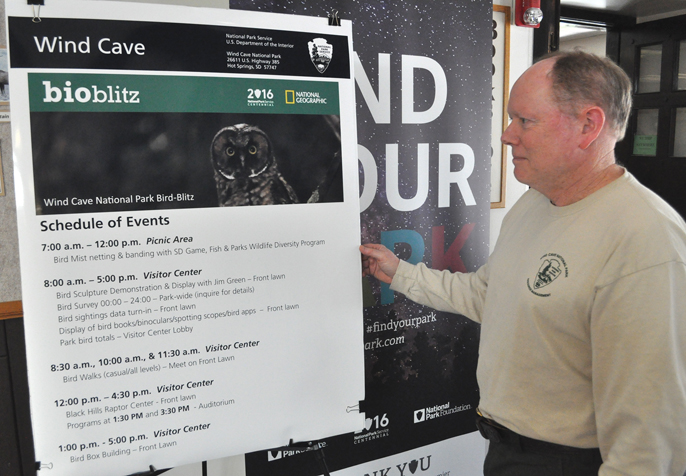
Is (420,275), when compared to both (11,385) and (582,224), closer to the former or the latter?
→ (582,224)

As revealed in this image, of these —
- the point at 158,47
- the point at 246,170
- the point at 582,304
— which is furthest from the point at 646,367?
the point at 158,47

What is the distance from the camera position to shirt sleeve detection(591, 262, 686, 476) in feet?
3.31

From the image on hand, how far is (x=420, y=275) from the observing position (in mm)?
1581

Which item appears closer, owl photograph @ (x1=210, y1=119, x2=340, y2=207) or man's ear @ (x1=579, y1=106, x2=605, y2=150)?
man's ear @ (x1=579, y1=106, x2=605, y2=150)

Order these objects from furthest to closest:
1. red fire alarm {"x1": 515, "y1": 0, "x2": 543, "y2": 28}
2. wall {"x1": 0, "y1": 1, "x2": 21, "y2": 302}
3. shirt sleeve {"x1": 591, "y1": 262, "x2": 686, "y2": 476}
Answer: red fire alarm {"x1": 515, "y1": 0, "x2": 543, "y2": 28} → wall {"x1": 0, "y1": 1, "x2": 21, "y2": 302} → shirt sleeve {"x1": 591, "y1": 262, "x2": 686, "y2": 476}

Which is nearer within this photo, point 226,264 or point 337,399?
point 226,264

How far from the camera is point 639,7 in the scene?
3359mm

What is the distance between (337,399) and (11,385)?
937 mm

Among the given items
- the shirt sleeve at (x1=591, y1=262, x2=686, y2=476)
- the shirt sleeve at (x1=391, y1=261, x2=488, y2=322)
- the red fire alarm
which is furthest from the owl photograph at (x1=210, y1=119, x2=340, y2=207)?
the red fire alarm

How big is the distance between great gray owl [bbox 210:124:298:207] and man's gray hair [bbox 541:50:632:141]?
2.27 ft

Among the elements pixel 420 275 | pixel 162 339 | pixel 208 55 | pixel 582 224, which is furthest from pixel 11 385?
pixel 582 224

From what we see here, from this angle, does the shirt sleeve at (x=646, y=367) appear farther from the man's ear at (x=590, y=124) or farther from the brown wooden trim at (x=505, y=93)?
the brown wooden trim at (x=505, y=93)

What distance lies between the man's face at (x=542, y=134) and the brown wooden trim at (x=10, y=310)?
141cm

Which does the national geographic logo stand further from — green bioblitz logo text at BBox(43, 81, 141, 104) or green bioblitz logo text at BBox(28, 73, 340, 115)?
green bioblitz logo text at BBox(43, 81, 141, 104)
